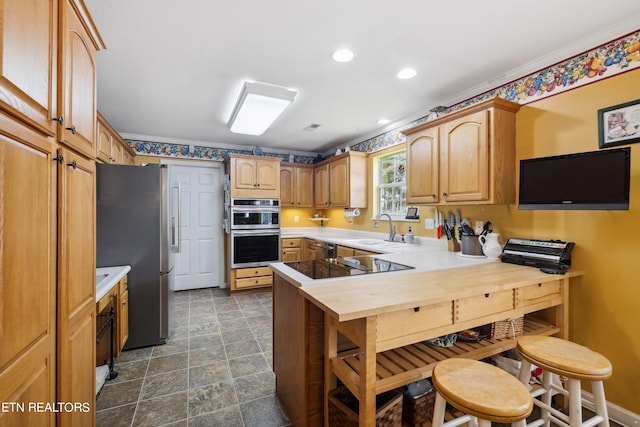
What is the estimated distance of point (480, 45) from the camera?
192 centimetres

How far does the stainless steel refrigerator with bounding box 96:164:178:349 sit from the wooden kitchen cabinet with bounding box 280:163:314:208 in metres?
2.41

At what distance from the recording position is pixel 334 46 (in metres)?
1.93

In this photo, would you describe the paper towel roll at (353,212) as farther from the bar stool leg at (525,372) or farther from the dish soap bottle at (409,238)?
the bar stool leg at (525,372)

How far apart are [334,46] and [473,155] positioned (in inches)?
53.8

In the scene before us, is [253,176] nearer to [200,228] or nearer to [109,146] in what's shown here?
[200,228]

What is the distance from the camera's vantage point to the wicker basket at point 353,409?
1250 mm

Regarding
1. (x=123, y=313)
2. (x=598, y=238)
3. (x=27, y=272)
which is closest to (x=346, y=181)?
(x=598, y=238)

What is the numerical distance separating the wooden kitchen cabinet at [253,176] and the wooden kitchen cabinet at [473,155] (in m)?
2.58

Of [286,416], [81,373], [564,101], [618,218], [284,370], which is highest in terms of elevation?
[564,101]

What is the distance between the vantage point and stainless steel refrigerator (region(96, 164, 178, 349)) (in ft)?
8.11

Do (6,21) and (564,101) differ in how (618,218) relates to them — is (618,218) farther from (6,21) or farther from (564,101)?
(6,21)

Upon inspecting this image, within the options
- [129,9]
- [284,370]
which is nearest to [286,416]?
[284,370]

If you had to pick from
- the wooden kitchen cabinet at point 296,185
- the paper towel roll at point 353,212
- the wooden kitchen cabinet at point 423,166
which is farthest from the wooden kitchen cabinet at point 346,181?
the wooden kitchen cabinet at point 423,166

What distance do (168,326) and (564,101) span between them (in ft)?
12.8
